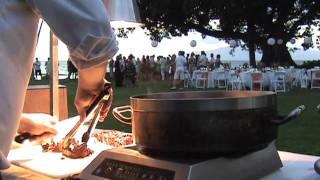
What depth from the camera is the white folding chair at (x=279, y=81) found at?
11938 mm

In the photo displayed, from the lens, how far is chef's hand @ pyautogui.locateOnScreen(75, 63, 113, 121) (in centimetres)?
89

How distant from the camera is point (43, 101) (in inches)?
103

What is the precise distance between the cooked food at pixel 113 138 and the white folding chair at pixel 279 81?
34.7 feet

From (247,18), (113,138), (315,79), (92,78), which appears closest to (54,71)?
(113,138)

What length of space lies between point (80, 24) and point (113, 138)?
90 centimetres

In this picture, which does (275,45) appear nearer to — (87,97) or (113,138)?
(113,138)

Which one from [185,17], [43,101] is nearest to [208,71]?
[185,17]

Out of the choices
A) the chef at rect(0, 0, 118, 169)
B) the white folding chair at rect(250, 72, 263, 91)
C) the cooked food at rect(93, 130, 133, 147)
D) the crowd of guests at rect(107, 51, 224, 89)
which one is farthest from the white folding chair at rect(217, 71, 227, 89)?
the chef at rect(0, 0, 118, 169)

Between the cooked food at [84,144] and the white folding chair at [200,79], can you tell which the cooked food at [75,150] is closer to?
the cooked food at [84,144]

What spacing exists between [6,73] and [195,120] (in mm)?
326

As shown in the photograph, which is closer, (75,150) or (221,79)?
(75,150)

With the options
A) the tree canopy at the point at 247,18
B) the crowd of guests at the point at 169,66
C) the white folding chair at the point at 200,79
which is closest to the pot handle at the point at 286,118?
the crowd of guests at the point at 169,66

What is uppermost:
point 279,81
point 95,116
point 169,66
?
point 169,66

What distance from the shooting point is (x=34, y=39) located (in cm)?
87
